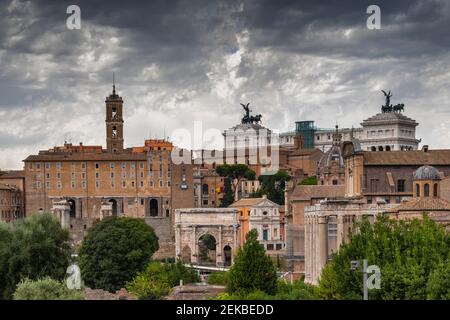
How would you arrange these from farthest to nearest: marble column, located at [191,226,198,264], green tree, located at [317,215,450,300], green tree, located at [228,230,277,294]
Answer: marble column, located at [191,226,198,264], green tree, located at [228,230,277,294], green tree, located at [317,215,450,300]

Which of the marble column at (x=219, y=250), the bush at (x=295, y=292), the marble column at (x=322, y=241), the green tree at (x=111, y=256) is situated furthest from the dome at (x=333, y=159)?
the bush at (x=295, y=292)

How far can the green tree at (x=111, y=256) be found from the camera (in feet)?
200

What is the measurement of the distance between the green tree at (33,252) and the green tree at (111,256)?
12395 millimetres

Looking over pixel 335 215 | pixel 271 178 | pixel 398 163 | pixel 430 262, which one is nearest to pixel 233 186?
pixel 271 178

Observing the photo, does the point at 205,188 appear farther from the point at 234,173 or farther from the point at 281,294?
the point at 281,294

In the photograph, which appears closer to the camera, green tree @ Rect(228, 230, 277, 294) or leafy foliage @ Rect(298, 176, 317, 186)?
green tree @ Rect(228, 230, 277, 294)

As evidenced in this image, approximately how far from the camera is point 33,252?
4556 centimetres

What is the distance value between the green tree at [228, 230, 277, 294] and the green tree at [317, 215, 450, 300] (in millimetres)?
2640

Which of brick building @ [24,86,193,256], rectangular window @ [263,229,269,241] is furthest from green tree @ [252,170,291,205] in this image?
rectangular window @ [263,229,269,241]

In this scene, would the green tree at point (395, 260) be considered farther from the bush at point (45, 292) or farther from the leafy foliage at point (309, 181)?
the leafy foliage at point (309, 181)

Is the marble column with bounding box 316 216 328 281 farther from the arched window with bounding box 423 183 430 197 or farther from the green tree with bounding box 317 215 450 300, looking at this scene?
the green tree with bounding box 317 215 450 300

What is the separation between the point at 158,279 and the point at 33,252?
11561 mm

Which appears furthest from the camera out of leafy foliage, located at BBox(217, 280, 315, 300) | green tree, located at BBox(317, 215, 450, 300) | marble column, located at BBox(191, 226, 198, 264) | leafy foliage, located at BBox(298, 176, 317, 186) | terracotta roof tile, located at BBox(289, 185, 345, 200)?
leafy foliage, located at BBox(298, 176, 317, 186)

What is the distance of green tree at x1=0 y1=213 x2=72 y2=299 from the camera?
4441 centimetres
